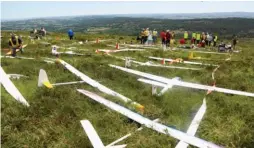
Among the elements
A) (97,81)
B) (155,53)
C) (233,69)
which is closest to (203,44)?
(155,53)

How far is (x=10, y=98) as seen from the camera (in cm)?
1424

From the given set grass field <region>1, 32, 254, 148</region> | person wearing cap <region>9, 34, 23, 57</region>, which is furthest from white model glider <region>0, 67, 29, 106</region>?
person wearing cap <region>9, 34, 23, 57</region>

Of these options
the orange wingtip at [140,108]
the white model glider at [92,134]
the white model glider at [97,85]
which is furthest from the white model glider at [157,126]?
the white model glider at [92,134]

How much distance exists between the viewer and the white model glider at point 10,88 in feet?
45.2

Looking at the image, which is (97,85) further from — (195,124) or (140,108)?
(195,124)

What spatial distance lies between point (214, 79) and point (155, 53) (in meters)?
11.2

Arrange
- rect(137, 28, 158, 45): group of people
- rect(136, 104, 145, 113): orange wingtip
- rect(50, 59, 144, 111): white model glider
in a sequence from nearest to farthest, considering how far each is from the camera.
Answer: rect(136, 104, 145, 113): orange wingtip → rect(50, 59, 144, 111): white model glider → rect(137, 28, 158, 45): group of people

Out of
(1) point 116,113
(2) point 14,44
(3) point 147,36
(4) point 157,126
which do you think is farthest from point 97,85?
(3) point 147,36

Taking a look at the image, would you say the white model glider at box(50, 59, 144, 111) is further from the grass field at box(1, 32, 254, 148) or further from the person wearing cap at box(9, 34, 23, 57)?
the person wearing cap at box(9, 34, 23, 57)

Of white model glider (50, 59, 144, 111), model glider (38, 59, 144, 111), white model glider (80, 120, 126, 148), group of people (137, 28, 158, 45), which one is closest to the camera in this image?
white model glider (80, 120, 126, 148)

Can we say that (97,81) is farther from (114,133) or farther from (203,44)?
(203,44)

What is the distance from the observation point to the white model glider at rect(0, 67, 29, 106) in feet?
45.2

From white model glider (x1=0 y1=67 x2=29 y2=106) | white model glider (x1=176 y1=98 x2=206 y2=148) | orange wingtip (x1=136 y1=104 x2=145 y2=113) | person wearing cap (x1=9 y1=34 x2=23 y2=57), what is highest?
person wearing cap (x1=9 y1=34 x2=23 y2=57)

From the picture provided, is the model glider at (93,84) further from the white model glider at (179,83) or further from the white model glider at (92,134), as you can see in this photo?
the white model glider at (179,83)
